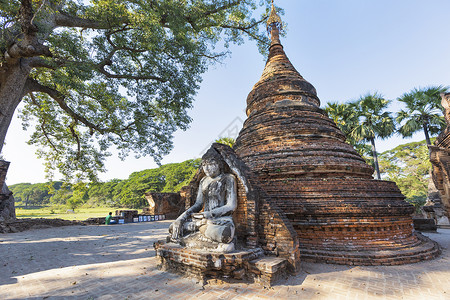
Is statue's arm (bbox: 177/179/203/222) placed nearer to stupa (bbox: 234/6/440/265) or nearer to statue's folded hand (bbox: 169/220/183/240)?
statue's folded hand (bbox: 169/220/183/240)

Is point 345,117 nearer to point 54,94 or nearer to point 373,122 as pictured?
point 373,122

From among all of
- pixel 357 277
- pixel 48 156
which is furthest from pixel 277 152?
pixel 48 156

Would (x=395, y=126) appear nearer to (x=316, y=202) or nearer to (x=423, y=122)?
(x=423, y=122)

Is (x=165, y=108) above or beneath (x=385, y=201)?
above

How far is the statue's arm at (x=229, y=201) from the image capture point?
4.58 metres

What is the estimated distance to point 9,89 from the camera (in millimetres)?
7387

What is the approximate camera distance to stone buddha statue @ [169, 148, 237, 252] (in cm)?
417

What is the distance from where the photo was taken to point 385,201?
5.52 meters

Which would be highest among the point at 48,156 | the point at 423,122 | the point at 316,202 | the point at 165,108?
the point at 423,122

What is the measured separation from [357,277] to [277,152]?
11.7ft

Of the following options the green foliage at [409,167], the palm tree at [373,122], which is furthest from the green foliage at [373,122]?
the green foliage at [409,167]

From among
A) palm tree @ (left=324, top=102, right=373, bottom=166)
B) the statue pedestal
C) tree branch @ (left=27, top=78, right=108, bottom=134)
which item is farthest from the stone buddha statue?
palm tree @ (left=324, top=102, right=373, bottom=166)

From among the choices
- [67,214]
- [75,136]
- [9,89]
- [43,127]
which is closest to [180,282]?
[9,89]

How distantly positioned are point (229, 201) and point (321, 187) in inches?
96.0
